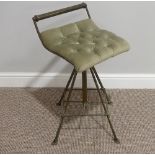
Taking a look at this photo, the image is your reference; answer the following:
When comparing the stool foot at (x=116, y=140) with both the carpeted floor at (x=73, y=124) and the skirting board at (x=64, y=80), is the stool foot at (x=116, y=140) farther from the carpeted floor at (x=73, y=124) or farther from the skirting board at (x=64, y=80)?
the skirting board at (x=64, y=80)

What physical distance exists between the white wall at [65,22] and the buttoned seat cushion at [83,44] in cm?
30

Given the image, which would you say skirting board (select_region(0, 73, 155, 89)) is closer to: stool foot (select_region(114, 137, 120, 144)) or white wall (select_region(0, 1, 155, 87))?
white wall (select_region(0, 1, 155, 87))

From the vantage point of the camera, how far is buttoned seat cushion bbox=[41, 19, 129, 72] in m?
1.64

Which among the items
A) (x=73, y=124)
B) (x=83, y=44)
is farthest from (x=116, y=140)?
(x=83, y=44)

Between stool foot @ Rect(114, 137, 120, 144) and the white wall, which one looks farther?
the white wall

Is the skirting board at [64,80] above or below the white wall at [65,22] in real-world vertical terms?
below

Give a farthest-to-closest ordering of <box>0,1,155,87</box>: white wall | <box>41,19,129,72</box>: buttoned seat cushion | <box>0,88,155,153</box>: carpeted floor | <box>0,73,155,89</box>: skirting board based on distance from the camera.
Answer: <box>0,73,155,89</box>: skirting board, <box>0,1,155,87</box>: white wall, <box>0,88,155,153</box>: carpeted floor, <box>41,19,129,72</box>: buttoned seat cushion

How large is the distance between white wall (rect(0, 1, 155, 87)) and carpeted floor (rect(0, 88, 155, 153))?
6.6 inches

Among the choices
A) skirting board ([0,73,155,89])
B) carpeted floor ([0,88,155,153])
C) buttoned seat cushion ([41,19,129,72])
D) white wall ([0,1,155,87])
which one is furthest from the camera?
skirting board ([0,73,155,89])

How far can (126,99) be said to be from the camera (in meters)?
2.29

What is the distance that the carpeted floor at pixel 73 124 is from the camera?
188cm

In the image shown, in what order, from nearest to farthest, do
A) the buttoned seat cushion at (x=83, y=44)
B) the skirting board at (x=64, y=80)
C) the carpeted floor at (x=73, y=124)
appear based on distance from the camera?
the buttoned seat cushion at (x=83, y=44)
the carpeted floor at (x=73, y=124)
the skirting board at (x=64, y=80)

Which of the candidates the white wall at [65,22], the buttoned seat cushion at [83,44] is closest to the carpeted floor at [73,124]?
the white wall at [65,22]

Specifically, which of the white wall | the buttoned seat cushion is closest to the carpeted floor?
the white wall
